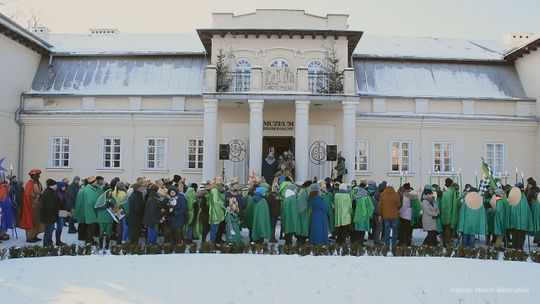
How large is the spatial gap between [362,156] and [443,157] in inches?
150

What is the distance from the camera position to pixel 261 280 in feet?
30.1

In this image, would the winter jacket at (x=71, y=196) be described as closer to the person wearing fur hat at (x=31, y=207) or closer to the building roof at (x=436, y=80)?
the person wearing fur hat at (x=31, y=207)

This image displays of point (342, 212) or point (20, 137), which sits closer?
point (342, 212)

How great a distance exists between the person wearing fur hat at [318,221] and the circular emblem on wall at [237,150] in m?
12.0

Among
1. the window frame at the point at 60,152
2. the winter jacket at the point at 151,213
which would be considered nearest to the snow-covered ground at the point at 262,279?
the winter jacket at the point at 151,213

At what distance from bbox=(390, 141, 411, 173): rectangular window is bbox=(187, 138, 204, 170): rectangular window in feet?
29.4

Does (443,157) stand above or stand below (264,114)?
below

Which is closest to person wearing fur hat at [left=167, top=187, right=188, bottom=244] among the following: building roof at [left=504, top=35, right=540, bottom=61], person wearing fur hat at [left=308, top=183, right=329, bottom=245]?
person wearing fur hat at [left=308, top=183, right=329, bottom=245]

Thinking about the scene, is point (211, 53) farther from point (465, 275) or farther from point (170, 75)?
point (465, 275)

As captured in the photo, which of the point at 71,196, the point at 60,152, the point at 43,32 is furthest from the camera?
the point at 43,32

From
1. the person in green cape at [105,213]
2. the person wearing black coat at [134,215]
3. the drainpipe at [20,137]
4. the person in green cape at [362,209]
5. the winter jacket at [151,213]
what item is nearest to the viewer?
the winter jacket at [151,213]

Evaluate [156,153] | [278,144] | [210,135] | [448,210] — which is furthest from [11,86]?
[448,210]

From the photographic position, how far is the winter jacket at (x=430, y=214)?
1352 cm

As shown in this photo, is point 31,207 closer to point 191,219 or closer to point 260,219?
point 191,219
